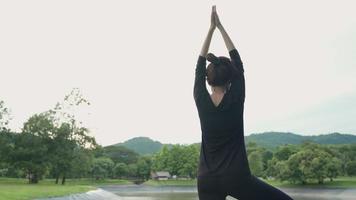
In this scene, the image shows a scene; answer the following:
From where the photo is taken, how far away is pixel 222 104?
2477 millimetres

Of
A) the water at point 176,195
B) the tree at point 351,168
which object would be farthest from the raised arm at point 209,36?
the tree at point 351,168

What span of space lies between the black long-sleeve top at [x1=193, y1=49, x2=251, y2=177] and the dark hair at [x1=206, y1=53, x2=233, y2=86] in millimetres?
36

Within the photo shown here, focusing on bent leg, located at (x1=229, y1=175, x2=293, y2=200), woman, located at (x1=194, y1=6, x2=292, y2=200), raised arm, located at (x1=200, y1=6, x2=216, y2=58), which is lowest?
bent leg, located at (x1=229, y1=175, x2=293, y2=200)

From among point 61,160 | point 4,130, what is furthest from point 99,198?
point 4,130

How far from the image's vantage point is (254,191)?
2314 mm

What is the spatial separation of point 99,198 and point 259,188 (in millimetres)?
34349

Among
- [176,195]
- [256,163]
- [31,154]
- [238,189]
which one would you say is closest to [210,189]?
[238,189]

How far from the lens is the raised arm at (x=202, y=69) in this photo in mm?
2570

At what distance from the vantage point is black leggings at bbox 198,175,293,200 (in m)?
2.30

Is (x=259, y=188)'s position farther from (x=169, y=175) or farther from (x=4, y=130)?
(x=169, y=175)

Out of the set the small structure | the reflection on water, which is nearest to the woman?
the reflection on water

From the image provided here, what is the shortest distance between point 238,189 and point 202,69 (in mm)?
685

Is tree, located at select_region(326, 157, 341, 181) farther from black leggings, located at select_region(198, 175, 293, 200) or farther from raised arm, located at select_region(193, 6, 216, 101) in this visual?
black leggings, located at select_region(198, 175, 293, 200)

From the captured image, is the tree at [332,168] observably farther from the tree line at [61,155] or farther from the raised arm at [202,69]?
the raised arm at [202,69]
